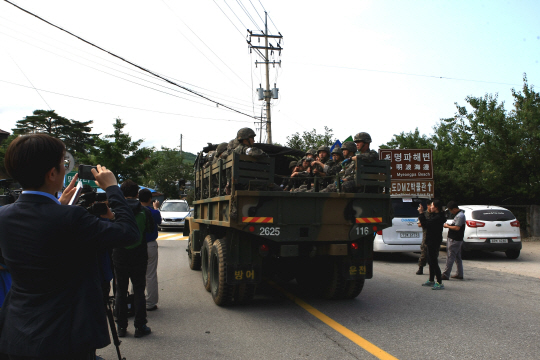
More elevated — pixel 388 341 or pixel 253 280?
pixel 253 280

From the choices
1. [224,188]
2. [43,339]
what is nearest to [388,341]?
[224,188]

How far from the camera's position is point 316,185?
23.6 feet

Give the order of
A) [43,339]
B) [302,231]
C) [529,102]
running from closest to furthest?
[43,339] < [302,231] < [529,102]

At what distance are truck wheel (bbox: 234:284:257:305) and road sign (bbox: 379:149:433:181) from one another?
42.1ft

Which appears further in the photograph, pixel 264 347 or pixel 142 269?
pixel 142 269

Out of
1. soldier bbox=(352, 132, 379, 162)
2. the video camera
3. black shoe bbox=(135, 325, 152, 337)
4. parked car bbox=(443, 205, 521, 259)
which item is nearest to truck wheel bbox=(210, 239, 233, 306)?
black shoe bbox=(135, 325, 152, 337)

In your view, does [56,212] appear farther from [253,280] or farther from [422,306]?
[422,306]

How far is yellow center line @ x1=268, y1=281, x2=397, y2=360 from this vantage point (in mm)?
4578

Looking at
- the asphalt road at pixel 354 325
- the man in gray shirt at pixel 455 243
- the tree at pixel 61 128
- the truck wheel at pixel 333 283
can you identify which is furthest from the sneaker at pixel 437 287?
the tree at pixel 61 128

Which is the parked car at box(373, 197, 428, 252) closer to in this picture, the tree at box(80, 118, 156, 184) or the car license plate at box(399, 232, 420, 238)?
the car license plate at box(399, 232, 420, 238)

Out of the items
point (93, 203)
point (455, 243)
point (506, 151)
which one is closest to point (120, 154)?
point (506, 151)

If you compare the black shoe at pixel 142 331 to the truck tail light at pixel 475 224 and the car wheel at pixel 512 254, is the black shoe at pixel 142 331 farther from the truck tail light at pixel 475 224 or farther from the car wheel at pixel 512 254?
the car wheel at pixel 512 254

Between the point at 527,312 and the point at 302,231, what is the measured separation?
3495mm

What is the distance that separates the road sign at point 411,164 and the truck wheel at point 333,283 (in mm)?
11916
